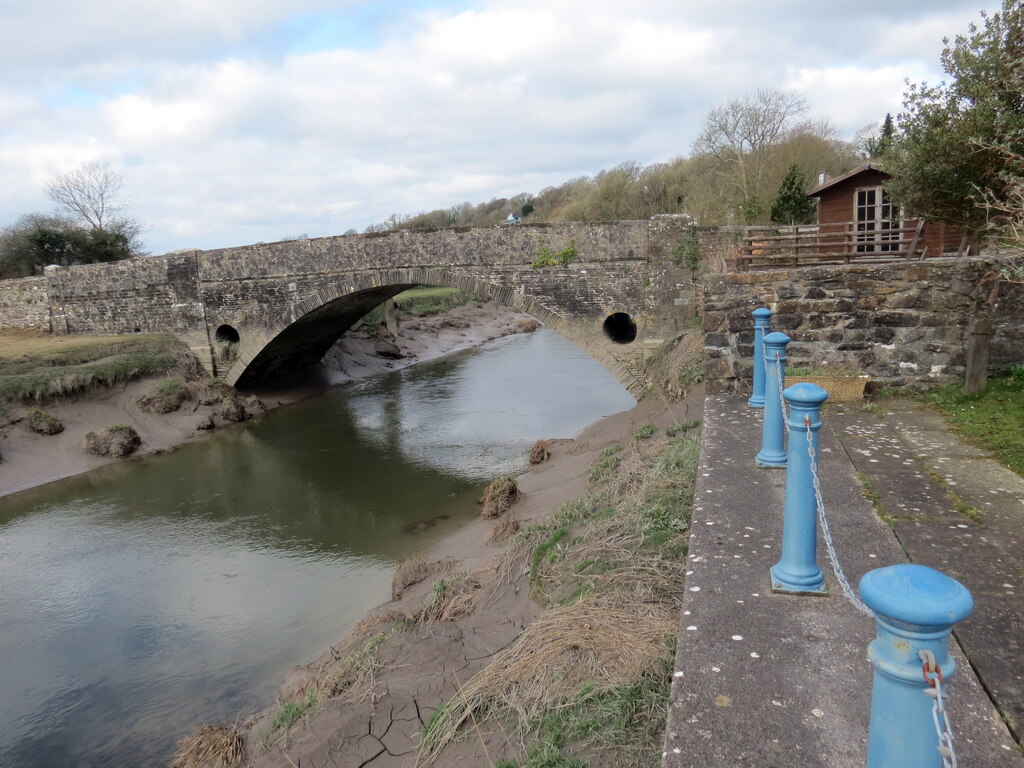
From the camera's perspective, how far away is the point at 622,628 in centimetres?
361

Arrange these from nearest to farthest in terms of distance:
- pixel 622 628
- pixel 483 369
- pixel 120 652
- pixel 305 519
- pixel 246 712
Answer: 1. pixel 622 628
2. pixel 246 712
3. pixel 120 652
4. pixel 305 519
5. pixel 483 369

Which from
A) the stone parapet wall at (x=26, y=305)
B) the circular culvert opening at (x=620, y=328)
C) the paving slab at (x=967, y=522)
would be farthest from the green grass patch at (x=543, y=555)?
the stone parapet wall at (x=26, y=305)

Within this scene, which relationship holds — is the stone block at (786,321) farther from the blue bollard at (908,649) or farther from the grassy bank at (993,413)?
the blue bollard at (908,649)

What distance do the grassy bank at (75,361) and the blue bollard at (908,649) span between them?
1786 cm

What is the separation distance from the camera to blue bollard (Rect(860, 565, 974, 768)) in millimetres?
1387

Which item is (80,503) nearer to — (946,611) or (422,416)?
(422,416)

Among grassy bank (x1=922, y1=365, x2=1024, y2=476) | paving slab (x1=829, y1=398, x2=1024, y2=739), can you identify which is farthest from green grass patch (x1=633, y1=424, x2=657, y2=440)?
paving slab (x1=829, y1=398, x2=1024, y2=739)

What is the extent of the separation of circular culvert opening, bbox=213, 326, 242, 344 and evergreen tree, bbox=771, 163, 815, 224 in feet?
55.5

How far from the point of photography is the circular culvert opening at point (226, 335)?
61.2 ft

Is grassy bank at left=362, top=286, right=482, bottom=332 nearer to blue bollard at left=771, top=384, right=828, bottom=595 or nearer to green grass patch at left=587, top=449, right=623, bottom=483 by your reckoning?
green grass patch at left=587, top=449, right=623, bottom=483

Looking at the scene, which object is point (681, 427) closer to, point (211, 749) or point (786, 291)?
point (786, 291)

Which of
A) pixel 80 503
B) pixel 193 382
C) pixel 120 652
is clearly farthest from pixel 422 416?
pixel 120 652

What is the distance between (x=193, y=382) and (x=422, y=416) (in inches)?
255

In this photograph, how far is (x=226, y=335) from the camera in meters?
18.9
